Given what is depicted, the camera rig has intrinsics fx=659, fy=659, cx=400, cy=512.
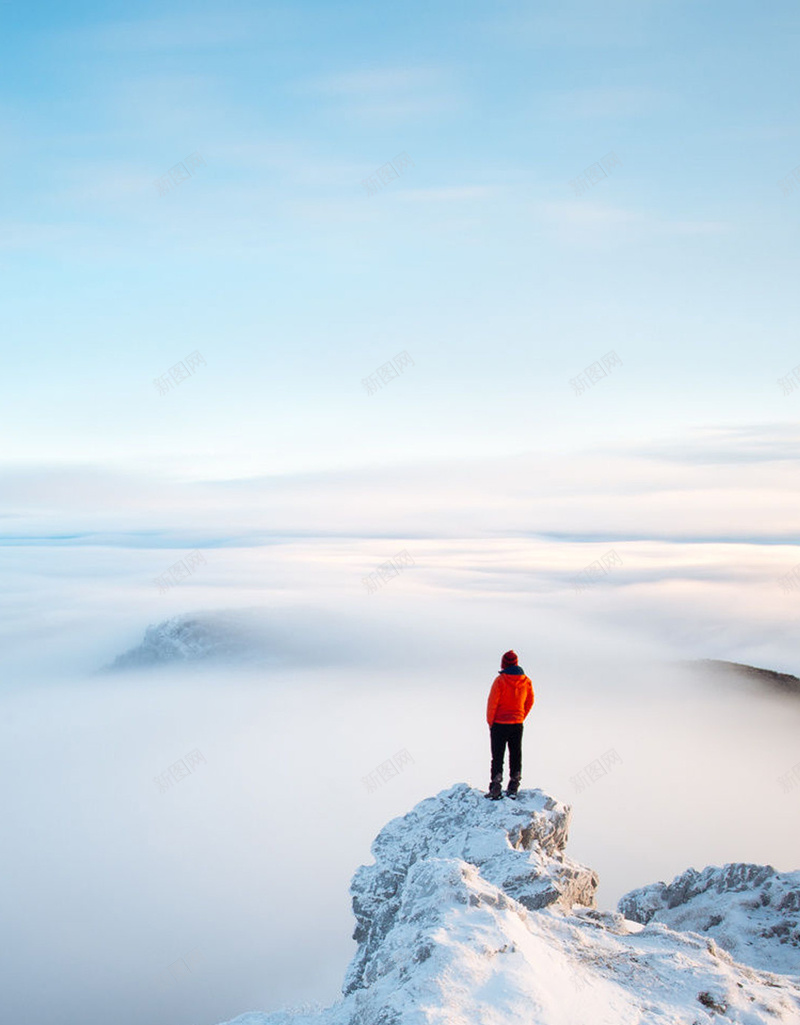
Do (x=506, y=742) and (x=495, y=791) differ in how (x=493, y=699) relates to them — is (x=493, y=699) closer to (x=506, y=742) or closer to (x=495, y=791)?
(x=506, y=742)

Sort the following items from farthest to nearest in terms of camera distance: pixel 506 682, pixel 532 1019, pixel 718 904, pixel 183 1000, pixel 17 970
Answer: pixel 17 970 < pixel 183 1000 < pixel 718 904 < pixel 506 682 < pixel 532 1019

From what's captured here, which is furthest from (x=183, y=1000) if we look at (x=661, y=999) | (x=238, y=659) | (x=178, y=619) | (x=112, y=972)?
(x=661, y=999)

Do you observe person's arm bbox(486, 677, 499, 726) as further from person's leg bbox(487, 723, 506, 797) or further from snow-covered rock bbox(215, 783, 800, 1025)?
snow-covered rock bbox(215, 783, 800, 1025)

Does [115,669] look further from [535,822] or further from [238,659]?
[535,822]

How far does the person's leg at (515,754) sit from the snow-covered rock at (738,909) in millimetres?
5508

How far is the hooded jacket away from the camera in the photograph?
14.7 meters

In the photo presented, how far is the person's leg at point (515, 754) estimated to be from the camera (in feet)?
49.3

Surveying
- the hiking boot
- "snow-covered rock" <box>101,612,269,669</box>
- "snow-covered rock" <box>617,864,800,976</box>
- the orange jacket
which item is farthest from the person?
"snow-covered rock" <box>101,612,269,669</box>

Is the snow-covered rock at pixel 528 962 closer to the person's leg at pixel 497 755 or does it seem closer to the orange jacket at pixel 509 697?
the person's leg at pixel 497 755

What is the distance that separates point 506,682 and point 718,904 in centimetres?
863

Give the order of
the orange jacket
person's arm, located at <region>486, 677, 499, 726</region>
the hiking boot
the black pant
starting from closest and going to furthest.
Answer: the orange jacket < person's arm, located at <region>486, 677, 499, 726</region> < the black pant < the hiking boot

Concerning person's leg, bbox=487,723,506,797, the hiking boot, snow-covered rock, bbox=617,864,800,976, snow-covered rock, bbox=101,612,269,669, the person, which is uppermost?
the person

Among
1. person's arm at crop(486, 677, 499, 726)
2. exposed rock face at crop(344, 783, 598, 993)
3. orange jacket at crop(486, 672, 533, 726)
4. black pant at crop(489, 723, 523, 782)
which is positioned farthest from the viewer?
black pant at crop(489, 723, 523, 782)

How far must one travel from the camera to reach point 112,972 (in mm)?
97250
